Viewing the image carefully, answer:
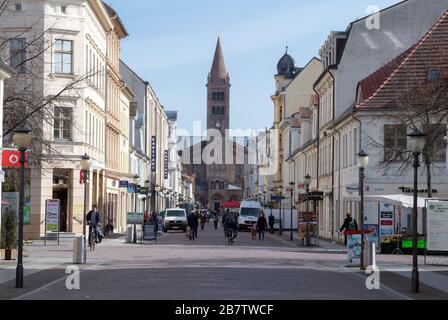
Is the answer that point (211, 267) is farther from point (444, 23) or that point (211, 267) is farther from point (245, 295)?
point (444, 23)

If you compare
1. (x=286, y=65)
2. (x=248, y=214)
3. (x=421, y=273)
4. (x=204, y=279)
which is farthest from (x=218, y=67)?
(x=204, y=279)

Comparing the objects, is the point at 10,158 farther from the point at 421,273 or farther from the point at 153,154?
the point at 153,154

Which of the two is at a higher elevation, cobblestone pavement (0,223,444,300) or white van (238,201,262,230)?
white van (238,201,262,230)

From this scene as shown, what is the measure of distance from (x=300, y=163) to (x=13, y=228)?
52220 millimetres

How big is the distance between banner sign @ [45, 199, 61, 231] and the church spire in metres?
143

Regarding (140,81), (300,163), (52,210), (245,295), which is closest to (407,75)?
(52,210)

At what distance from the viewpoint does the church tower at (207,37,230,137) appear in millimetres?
182750

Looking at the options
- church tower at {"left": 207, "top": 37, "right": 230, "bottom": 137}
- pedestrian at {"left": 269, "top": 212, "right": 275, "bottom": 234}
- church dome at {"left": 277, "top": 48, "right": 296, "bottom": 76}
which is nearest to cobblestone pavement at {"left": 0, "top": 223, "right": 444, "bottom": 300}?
pedestrian at {"left": 269, "top": 212, "right": 275, "bottom": 234}

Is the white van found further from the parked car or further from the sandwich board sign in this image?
the sandwich board sign

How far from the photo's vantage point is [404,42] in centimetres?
5397

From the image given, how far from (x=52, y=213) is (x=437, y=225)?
17852 mm

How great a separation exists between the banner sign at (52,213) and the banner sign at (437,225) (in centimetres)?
1740

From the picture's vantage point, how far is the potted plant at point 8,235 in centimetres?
2905

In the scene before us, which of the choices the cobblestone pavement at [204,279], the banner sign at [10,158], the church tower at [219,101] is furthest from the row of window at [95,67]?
the church tower at [219,101]
